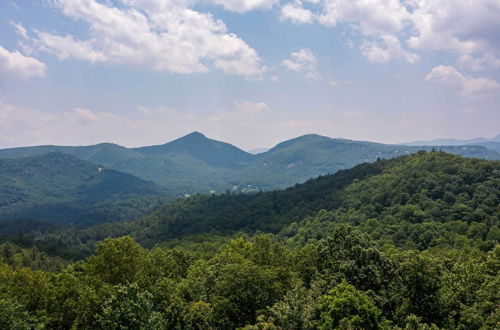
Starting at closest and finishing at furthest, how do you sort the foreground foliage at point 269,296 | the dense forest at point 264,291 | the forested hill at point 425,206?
the foreground foliage at point 269,296
the dense forest at point 264,291
the forested hill at point 425,206

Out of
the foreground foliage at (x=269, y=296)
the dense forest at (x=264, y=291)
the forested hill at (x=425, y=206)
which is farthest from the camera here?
the forested hill at (x=425, y=206)

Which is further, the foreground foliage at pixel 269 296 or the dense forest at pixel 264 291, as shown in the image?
the dense forest at pixel 264 291

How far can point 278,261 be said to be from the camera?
175 ft

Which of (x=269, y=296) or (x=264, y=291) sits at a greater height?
(x=264, y=291)

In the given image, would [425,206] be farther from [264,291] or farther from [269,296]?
[264,291]

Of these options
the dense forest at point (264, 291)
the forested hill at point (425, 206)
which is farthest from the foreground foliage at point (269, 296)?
the forested hill at point (425, 206)

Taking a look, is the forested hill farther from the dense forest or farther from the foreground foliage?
the foreground foliage

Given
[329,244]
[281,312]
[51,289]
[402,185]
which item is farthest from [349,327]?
[402,185]

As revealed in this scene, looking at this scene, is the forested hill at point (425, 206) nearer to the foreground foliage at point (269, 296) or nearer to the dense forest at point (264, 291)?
the dense forest at point (264, 291)

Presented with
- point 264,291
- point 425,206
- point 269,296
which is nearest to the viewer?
point 264,291

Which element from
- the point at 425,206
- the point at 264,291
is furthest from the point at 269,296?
the point at 425,206

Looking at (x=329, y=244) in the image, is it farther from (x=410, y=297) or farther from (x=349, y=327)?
(x=349, y=327)

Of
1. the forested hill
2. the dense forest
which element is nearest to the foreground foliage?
the dense forest

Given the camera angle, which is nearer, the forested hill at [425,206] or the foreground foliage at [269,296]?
the foreground foliage at [269,296]
